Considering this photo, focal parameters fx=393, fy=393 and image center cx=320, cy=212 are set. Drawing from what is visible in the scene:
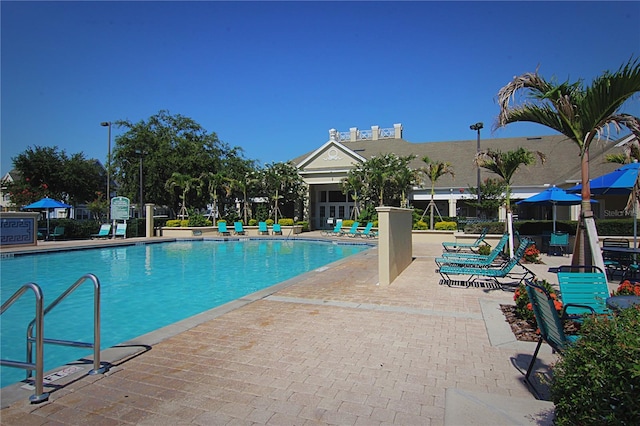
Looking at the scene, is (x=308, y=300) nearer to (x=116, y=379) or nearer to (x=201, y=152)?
(x=116, y=379)

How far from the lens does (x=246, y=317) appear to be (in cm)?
641

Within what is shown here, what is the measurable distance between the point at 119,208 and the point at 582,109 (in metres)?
26.3

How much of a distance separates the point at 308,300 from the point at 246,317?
1549 mm

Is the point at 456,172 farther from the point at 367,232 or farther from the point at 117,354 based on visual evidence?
the point at 117,354

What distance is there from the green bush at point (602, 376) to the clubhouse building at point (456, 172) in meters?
20.3

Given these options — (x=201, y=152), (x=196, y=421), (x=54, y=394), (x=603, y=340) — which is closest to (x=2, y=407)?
(x=54, y=394)

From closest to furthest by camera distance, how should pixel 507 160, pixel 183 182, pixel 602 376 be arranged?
pixel 602 376
pixel 507 160
pixel 183 182

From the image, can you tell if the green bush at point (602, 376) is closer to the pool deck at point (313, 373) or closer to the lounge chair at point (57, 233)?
the pool deck at point (313, 373)

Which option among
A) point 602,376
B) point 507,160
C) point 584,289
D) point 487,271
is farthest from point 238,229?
point 602,376

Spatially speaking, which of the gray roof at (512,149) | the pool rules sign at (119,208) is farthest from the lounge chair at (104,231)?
the gray roof at (512,149)

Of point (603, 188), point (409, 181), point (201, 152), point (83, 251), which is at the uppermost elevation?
point (201, 152)

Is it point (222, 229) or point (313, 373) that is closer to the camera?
point (313, 373)

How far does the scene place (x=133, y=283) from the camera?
39.0 ft

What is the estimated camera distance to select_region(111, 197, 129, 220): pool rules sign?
2578 cm
